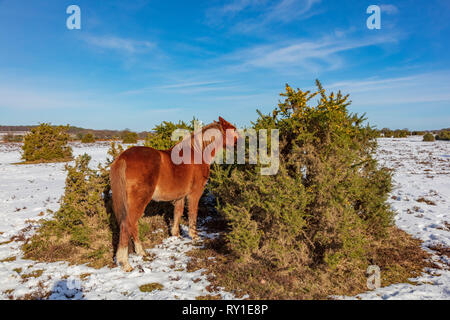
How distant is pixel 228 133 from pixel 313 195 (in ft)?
8.36

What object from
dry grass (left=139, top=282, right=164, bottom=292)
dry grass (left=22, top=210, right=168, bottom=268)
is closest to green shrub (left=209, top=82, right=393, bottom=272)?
dry grass (left=139, top=282, right=164, bottom=292)

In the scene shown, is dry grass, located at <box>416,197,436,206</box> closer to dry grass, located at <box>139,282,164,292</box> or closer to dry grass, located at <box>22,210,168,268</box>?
dry grass, located at <box>22,210,168,268</box>

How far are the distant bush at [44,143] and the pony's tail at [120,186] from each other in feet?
72.8

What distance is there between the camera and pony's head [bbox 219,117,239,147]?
235 inches

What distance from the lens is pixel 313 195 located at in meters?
4.54

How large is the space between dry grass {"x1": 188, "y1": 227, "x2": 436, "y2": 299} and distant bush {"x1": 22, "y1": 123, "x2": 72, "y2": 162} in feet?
75.4

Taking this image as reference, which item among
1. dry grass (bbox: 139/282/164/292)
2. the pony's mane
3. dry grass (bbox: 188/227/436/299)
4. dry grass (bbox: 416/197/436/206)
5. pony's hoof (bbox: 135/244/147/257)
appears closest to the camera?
dry grass (bbox: 188/227/436/299)

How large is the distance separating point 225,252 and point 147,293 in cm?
193

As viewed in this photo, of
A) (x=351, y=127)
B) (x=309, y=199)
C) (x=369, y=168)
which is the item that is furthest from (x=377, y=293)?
(x=351, y=127)

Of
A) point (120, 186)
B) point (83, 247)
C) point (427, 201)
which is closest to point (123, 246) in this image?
point (120, 186)

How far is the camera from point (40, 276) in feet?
14.8

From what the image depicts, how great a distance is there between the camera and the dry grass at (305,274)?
12.6 feet

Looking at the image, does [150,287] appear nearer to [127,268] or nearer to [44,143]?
[127,268]

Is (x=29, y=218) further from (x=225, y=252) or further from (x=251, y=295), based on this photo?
(x=251, y=295)
